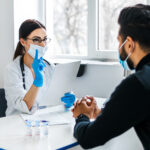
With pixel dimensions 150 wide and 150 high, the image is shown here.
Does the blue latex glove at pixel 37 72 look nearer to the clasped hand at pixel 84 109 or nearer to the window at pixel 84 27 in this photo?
the clasped hand at pixel 84 109

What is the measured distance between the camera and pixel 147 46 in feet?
3.44

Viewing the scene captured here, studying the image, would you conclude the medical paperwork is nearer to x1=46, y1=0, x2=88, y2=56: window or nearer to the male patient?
the male patient

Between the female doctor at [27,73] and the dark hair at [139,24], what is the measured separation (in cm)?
85

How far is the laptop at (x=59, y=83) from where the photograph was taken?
1666 millimetres

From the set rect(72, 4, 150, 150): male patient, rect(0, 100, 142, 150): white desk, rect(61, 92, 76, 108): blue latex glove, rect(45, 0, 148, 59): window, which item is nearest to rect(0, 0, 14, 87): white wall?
rect(45, 0, 148, 59): window

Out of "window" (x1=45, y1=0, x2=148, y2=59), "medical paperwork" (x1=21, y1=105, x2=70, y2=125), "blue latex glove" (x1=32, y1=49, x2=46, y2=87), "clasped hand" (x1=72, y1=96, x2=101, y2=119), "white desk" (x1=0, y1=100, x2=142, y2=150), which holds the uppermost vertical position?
"window" (x1=45, y1=0, x2=148, y2=59)

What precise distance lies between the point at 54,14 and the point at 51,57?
18.1 inches

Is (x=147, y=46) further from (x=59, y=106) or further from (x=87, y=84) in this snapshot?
(x=87, y=84)

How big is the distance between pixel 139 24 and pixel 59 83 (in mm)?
780

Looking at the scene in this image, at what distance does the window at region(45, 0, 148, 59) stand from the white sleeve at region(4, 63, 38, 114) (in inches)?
34.2

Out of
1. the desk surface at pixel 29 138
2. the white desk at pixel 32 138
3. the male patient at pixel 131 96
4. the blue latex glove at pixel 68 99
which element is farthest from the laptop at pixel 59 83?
the male patient at pixel 131 96

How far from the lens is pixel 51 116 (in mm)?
1632

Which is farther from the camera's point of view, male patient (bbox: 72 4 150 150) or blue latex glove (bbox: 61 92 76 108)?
blue latex glove (bbox: 61 92 76 108)

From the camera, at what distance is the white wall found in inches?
106
